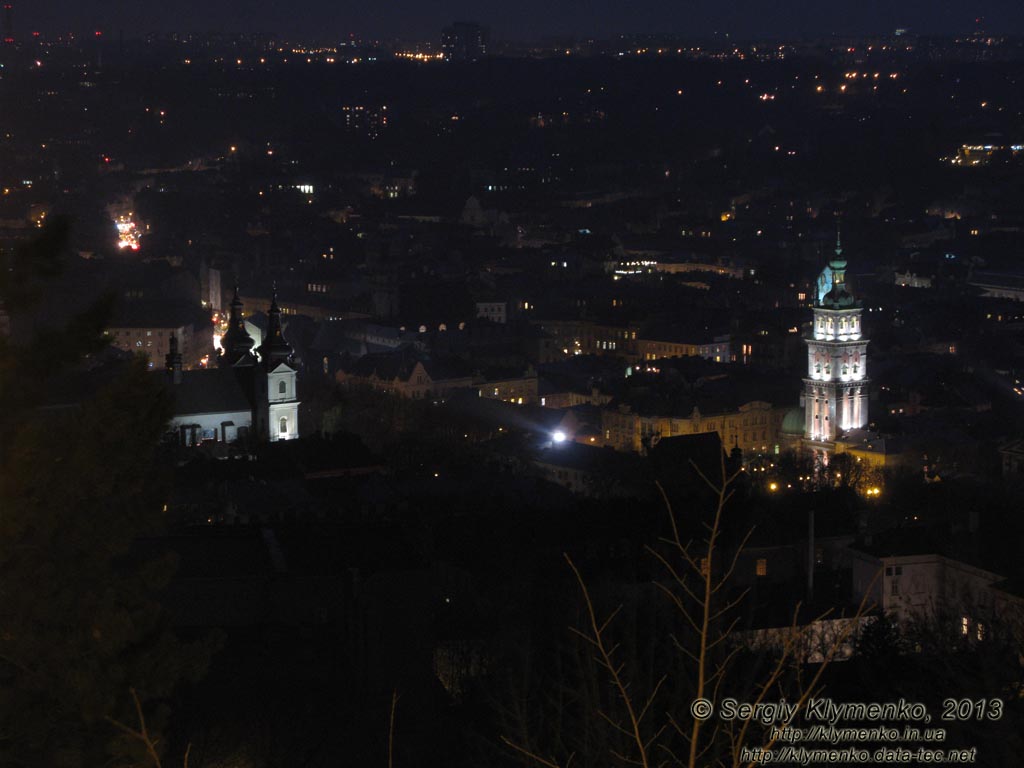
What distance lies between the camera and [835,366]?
76.2ft

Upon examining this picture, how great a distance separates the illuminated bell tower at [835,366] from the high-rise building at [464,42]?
6235cm

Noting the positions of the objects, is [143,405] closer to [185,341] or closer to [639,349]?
[185,341]

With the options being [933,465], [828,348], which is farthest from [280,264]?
[933,465]

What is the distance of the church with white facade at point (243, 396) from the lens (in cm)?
1722

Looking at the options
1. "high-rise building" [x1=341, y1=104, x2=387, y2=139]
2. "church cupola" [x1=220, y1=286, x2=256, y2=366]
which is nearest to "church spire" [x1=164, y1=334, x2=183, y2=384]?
"church cupola" [x1=220, y1=286, x2=256, y2=366]

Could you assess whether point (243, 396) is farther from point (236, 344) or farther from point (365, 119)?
point (365, 119)

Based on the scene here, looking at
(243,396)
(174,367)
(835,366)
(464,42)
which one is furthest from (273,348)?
(464,42)

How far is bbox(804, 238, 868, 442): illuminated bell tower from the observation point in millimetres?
22531

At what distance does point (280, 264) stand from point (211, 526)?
29.8m

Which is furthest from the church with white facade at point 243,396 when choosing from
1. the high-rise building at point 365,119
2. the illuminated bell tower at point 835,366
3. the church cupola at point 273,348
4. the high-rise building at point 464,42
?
the high-rise building at point 464,42

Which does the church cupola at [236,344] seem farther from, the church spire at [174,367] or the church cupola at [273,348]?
the church spire at [174,367]

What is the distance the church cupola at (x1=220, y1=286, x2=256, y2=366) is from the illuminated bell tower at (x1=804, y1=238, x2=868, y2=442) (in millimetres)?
6674

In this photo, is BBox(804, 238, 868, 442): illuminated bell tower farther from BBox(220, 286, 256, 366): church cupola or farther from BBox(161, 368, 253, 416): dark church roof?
BBox(161, 368, 253, 416): dark church roof

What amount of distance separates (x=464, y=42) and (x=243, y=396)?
2746 inches
